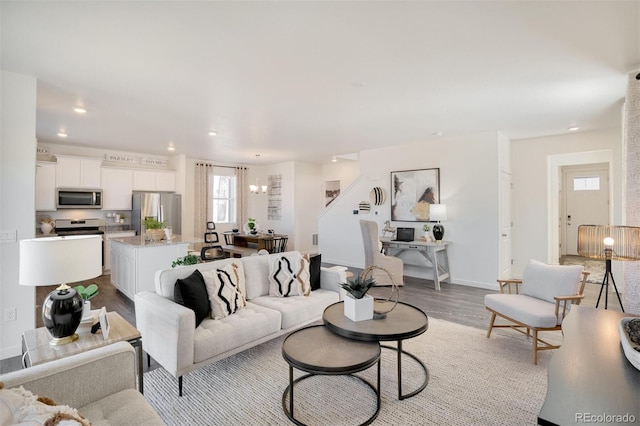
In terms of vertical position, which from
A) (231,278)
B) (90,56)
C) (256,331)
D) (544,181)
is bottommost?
(256,331)

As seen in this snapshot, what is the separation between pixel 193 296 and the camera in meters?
2.53

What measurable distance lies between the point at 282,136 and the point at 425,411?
15.3 ft

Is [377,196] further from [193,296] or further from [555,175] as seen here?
[193,296]

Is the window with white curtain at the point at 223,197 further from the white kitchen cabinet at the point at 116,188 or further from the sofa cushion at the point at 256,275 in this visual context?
the sofa cushion at the point at 256,275

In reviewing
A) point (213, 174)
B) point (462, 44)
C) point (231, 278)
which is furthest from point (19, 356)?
point (213, 174)

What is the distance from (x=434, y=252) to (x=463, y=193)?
1.22 m

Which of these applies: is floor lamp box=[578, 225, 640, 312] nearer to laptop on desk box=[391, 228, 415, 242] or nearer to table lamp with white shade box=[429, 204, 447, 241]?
table lamp with white shade box=[429, 204, 447, 241]

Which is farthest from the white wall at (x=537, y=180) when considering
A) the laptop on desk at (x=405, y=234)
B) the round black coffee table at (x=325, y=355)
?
the round black coffee table at (x=325, y=355)

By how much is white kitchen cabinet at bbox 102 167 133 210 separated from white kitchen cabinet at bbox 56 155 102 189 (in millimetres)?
149

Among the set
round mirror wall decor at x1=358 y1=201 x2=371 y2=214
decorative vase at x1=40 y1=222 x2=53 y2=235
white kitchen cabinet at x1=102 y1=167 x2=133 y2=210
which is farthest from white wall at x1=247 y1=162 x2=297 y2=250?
decorative vase at x1=40 y1=222 x2=53 y2=235

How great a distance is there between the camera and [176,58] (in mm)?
2621

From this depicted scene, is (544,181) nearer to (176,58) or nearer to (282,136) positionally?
(282,136)

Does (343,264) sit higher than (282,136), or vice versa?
(282,136)

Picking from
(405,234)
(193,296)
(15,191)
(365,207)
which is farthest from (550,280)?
(15,191)
